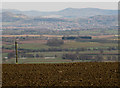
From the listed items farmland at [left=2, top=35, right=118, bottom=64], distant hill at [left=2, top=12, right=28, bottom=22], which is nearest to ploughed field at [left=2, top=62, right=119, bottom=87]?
farmland at [left=2, top=35, right=118, bottom=64]

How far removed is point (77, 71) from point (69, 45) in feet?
140

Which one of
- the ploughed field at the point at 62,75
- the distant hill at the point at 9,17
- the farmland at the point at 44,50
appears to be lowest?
the farmland at the point at 44,50

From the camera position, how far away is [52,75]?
9727 mm

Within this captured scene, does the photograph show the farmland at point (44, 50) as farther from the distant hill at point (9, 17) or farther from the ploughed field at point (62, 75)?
the distant hill at point (9, 17)

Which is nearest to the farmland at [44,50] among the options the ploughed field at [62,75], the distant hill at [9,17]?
the ploughed field at [62,75]

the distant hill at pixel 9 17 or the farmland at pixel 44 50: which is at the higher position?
the distant hill at pixel 9 17

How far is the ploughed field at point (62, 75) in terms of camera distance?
8711 mm

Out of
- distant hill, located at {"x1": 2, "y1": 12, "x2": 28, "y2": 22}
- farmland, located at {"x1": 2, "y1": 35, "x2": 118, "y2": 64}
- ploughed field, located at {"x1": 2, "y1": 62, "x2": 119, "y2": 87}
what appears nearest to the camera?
ploughed field, located at {"x1": 2, "y1": 62, "x2": 119, "y2": 87}

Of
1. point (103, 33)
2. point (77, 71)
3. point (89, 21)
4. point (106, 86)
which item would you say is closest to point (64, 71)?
point (77, 71)

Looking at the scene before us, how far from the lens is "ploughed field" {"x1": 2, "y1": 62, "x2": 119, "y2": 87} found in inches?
343

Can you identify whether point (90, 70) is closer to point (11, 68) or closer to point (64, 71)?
point (64, 71)

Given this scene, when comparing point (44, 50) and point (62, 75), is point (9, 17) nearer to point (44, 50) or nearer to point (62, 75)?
point (44, 50)

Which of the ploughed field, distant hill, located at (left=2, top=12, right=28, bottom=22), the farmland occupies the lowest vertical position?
the farmland

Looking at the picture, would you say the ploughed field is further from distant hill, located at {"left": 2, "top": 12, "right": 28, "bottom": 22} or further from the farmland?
distant hill, located at {"left": 2, "top": 12, "right": 28, "bottom": 22}
